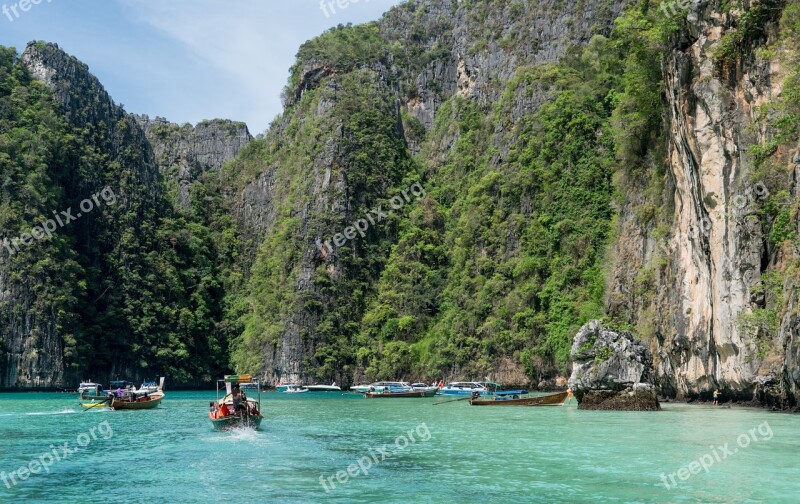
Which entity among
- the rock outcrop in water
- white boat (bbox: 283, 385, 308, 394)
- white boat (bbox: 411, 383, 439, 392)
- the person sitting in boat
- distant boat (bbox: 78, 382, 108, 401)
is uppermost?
the rock outcrop in water

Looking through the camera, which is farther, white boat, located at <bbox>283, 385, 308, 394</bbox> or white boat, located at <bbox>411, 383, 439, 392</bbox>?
white boat, located at <bbox>283, 385, 308, 394</bbox>

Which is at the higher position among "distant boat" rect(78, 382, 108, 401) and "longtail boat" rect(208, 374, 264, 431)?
"longtail boat" rect(208, 374, 264, 431)

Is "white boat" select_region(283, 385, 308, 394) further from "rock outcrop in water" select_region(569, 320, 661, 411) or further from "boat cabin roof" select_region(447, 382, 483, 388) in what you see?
"rock outcrop in water" select_region(569, 320, 661, 411)

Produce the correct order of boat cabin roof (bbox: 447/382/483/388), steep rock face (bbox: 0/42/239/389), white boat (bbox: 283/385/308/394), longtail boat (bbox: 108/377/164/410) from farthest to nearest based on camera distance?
steep rock face (bbox: 0/42/239/389) → white boat (bbox: 283/385/308/394) → boat cabin roof (bbox: 447/382/483/388) → longtail boat (bbox: 108/377/164/410)

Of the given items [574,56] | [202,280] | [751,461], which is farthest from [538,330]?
[202,280]

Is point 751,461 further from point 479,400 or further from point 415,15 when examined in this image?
point 415,15

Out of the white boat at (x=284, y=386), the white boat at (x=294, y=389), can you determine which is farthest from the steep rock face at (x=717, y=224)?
the white boat at (x=284, y=386)

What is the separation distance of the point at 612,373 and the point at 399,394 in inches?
1247

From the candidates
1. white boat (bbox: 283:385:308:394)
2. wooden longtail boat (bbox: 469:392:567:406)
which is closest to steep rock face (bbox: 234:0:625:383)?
white boat (bbox: 283:385:308:394)

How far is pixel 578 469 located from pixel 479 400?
1146 inches

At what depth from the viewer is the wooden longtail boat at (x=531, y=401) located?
148 feet

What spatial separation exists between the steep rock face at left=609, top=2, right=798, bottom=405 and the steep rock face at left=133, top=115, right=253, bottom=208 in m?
115

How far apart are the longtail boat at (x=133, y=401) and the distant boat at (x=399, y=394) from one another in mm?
23618

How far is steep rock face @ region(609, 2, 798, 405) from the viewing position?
108ft
